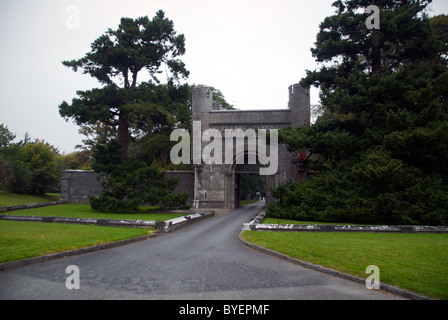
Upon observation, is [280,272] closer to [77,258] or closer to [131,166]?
[77,258]

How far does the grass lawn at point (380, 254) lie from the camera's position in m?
5.16

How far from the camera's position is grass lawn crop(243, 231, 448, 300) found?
5156 millimetres

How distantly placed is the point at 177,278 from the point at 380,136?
496 inches

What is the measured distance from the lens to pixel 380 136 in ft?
48.3

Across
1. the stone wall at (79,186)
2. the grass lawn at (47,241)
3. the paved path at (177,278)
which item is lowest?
the paved path at (177,278)

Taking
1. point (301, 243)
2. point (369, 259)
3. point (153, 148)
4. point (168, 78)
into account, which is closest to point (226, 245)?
point (301, 243)

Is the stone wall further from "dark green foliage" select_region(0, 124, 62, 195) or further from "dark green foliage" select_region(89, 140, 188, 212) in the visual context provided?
"dark green foliage" select_region(89, 140, 188, 212)

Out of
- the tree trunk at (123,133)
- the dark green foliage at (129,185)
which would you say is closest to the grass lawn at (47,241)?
the dark green foliage at (129,185)

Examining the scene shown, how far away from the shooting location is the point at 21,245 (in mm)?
7316

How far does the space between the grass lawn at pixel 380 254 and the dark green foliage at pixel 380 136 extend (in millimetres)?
2961

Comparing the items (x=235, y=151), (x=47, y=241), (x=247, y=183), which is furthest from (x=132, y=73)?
(x=247, y=183)

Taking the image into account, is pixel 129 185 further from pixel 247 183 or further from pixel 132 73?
pixel 247 183

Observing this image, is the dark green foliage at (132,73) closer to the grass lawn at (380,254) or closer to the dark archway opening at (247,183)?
the dark archway opening at (247,183)
